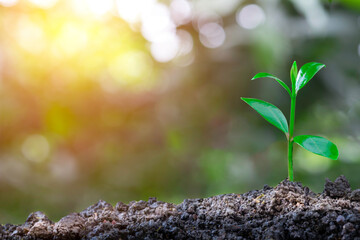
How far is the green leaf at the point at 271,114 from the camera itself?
1.94ft

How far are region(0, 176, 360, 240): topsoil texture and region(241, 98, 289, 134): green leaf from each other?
98 mm

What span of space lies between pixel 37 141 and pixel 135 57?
1.97 feet

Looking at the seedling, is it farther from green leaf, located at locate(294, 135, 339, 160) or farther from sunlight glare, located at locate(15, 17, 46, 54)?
sunlight glare, located at locate(15, 17, 46, 54)

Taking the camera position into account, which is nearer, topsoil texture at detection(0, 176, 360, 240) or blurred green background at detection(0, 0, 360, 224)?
topsoil texture at detection(0, 176, 360, 240)

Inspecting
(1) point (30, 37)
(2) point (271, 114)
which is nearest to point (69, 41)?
(1) point (30, 37)

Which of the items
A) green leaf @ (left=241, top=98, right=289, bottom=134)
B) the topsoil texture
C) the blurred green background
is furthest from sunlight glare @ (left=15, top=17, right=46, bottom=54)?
green leaf @ (left=241, top=98, right=289, bottom=134)

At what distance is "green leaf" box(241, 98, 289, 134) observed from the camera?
59 cm

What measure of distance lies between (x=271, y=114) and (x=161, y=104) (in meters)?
1.42

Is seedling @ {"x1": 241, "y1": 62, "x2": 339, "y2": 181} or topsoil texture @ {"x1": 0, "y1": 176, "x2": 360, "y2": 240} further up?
seedling @ {"x1": 241, "y1": 62, "x2": 339, "y2": 181}

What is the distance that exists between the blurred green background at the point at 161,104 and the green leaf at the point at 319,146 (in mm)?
991

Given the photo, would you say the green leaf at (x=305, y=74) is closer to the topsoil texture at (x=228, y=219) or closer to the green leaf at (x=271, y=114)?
the green leaf at (x=271, y=114)

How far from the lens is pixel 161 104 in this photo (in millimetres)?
1993

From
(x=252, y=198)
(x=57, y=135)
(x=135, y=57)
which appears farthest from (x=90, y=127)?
(x=252, y=198)

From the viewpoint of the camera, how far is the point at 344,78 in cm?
207
